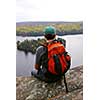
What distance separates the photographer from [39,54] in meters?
1.90

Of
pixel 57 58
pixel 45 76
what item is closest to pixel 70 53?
pixel 57 58

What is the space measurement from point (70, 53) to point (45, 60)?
163mm

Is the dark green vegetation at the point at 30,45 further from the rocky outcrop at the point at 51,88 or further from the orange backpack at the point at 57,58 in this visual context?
the rocky outcrop at the point at 51,88

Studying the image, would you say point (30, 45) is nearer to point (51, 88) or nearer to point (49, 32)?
point (49, 32)

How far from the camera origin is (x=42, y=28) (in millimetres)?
1919

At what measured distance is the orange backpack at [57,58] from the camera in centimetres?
188

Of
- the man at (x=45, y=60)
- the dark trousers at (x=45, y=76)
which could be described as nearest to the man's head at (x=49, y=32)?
the man at (x=45, y=60)

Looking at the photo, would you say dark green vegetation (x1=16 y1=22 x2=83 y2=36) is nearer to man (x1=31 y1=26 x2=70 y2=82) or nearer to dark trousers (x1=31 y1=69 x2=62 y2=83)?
man (x1=31 y1=26 x2=70 y2=82)
